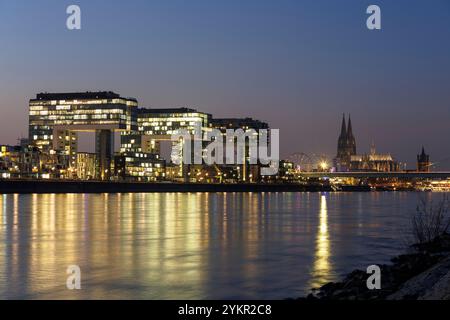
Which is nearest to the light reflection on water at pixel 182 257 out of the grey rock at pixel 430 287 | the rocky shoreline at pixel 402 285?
the rocky shoreline at pixel 402 285

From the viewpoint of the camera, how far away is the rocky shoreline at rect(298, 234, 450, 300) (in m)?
16.5

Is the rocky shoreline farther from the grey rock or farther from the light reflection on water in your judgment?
the light reflection on water

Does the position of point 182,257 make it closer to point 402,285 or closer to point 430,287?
point 402,285

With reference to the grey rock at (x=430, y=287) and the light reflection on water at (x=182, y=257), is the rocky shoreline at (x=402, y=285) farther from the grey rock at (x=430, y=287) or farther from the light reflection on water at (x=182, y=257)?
the light reflection on water at (x=182, y=257)

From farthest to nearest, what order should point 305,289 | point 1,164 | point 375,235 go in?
1. point 1,164
2. point 375,235
3. point 305,289

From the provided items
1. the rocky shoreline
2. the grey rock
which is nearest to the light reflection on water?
the rocky shoreline

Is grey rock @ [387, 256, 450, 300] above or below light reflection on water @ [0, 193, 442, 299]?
above

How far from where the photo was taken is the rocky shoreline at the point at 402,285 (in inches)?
651

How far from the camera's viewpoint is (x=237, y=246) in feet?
121
